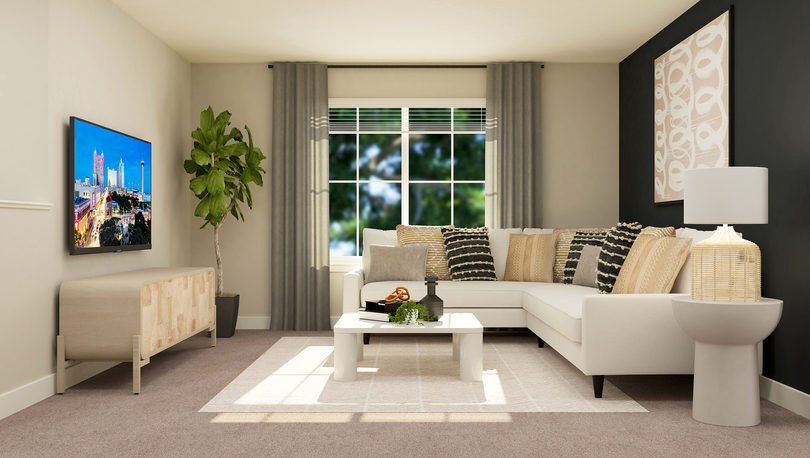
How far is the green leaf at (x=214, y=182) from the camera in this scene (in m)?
4.82

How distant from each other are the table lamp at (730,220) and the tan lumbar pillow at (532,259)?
213cm

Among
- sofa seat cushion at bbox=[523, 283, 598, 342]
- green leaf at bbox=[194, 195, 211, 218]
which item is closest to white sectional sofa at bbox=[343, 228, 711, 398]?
sofa seat cushion at bbox=[523, 283, 598, 342]

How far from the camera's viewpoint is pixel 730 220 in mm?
2674

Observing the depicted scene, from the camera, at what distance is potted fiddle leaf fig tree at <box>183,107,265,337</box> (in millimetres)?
4855

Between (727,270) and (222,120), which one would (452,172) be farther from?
(727,270)

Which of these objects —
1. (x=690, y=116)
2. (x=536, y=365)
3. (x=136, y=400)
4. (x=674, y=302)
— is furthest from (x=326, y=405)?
(x=690, y=116)

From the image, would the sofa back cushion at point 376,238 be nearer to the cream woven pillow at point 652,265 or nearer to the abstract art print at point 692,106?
the cream woven pillow at point 652,265

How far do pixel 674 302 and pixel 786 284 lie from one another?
84 cm

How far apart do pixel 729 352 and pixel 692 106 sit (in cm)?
216

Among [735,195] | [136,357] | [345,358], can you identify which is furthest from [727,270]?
[136,357]

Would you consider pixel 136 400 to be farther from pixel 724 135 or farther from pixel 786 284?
pixel 724 135

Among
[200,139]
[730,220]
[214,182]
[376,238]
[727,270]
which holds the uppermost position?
[200,139]

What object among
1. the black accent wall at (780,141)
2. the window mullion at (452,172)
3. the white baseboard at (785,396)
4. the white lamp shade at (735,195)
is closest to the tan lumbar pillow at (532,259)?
the window mullion at (452,172)

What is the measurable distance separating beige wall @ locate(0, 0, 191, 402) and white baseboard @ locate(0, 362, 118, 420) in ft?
0.07
